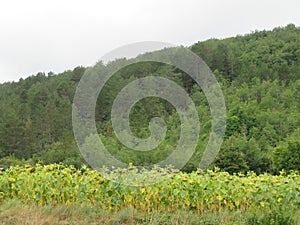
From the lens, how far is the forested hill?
26.5 m

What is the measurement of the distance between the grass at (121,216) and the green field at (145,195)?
0.5 inches

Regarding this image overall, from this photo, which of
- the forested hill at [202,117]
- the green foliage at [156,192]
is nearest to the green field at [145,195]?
the green foliage at [156,192]

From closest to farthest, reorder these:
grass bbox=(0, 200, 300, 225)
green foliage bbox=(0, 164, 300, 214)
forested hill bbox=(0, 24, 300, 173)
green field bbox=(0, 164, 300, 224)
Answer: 1. grass bbox=(0, 200, 300, 225)
2. green field bbox=(0, 164, 300, 224)
3. green foliage bbox=(0, 164, 300, 214)
4. forested hill bbox=(0, 24, 300, 173)

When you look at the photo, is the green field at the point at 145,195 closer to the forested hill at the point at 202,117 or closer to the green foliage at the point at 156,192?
the green foliage at the point at 156,192

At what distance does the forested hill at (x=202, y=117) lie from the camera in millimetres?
26469

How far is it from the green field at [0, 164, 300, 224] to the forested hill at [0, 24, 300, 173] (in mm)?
15111

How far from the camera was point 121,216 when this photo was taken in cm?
520

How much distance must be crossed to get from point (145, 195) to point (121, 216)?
0.63 m

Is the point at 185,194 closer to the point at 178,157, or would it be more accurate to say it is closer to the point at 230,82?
the point at 178,157

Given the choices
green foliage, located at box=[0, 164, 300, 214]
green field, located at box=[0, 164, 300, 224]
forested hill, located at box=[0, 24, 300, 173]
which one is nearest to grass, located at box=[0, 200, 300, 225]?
green field, located at box=[0, 164, 300, 224]

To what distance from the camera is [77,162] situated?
26938mm

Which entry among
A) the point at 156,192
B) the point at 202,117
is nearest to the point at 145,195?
the point at 156,192

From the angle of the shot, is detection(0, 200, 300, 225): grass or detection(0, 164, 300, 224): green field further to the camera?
detection(0, 164, 300, 224): green field

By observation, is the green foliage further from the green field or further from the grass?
the grass
